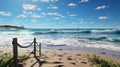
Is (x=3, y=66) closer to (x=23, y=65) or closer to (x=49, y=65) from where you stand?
(x=23, y=65)

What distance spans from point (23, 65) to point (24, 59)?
1.17 meters

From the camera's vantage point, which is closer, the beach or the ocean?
the beach

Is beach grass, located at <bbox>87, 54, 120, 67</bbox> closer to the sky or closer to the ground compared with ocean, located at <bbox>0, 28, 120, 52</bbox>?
closer to the sky

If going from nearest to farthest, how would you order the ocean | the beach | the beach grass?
the beach grass < the beach < the ocean

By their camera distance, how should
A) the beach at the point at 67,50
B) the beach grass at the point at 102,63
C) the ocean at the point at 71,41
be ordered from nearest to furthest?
the beach grass at the point at 102,63
the beach at the point at 67,50
the ocean at the point at 71,41

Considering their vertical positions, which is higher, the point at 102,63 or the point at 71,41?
the point at 102,63

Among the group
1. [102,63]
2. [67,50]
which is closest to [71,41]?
[67,50]

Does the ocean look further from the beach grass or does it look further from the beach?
the beach grass

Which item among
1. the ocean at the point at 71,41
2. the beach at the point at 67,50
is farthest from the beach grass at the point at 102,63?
the ocean at the point at 71,41

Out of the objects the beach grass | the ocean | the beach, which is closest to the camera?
the beach grass

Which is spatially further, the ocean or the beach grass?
the ocean

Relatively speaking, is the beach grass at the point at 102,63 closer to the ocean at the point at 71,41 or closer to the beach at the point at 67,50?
the beach at the point at 67,50

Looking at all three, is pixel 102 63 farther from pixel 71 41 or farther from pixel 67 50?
pixel 71 41

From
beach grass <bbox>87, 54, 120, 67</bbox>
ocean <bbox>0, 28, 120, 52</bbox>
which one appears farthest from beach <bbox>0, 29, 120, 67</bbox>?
beach grass <bbox>87, 54, 120, 67</bbox>
